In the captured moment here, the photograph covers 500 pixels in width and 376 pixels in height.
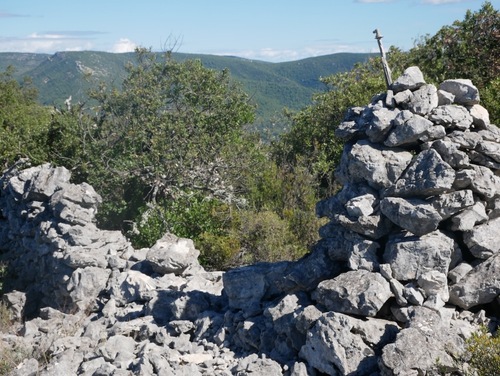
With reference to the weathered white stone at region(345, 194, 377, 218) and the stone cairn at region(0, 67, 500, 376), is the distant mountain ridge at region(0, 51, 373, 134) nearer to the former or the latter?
the stone cairn at region(0, 67, 500, 376)

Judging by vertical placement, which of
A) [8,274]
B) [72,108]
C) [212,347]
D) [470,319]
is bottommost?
[8,274]

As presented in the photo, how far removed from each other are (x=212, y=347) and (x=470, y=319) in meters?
4.01

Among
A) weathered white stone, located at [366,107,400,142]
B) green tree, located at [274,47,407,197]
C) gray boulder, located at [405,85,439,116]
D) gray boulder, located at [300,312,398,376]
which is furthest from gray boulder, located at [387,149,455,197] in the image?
green tree, located at [274,47,407,197]

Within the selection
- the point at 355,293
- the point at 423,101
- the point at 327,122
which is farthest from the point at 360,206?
the point at 327,122

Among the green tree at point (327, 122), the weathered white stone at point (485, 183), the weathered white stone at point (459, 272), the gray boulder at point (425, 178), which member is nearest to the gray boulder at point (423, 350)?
the weathered white stone at point (459, 272)

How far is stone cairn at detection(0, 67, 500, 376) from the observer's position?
8.66 meters

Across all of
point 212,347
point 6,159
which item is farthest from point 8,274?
point 212,347

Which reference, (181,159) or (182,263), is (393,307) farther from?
(181,159)

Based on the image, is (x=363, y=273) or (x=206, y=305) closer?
(x=363, y=273)

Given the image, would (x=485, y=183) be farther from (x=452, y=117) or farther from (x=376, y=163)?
(x=376, y=163)

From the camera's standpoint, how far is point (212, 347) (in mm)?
9984

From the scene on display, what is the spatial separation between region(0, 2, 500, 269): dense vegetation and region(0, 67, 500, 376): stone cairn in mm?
4621

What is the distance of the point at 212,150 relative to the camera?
19891 mm

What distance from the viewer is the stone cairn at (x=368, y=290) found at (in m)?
8.66
